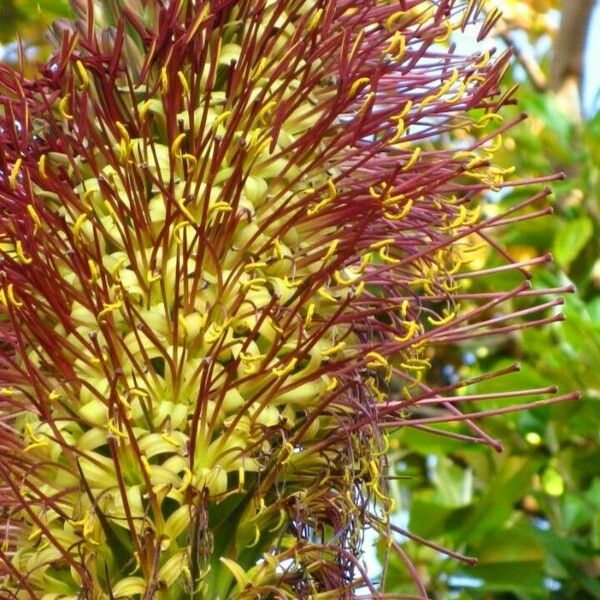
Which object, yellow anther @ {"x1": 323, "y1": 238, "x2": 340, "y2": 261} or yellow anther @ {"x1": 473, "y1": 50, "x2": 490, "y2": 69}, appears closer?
yellow anther @ {"x1": 323, "y1": 238, "x2": 340, "y2": 261}

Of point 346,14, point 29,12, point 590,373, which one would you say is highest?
point 29,12

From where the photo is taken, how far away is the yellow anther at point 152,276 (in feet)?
3.81

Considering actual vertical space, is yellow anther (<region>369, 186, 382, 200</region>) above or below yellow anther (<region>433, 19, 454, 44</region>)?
below

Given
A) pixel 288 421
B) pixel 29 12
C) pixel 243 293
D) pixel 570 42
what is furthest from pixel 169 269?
pixel 570 42

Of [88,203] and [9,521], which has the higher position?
[88,203]

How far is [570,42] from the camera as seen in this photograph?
3.38 m

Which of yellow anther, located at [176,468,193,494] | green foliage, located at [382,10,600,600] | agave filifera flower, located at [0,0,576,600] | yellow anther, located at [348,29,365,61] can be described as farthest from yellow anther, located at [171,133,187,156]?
green foliage, located at [382,10,600,600]

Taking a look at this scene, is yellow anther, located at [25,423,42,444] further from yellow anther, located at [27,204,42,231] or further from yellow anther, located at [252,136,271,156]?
yellow anther, located at [252,136,271,156]

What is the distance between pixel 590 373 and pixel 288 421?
4.90 feet

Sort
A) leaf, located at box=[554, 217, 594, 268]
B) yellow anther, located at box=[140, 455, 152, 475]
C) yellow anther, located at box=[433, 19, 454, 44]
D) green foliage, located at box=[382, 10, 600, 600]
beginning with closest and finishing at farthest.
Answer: yellow anther, located at box=[140, 455, 152, 475] < yellow anther, located at box=[433, 19, 454, 44] < green foliage, located at box=[382, 10, 600, 600] < leaf, located at box=[554, 217, 594, 268]

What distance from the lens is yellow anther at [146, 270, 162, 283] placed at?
A: 1.16m

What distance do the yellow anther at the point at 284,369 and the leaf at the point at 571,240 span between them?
1.76 metres

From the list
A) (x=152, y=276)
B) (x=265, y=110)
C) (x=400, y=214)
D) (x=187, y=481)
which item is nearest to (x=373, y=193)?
(x=400, y=214)

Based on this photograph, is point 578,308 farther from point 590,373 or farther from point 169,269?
point 169,269
